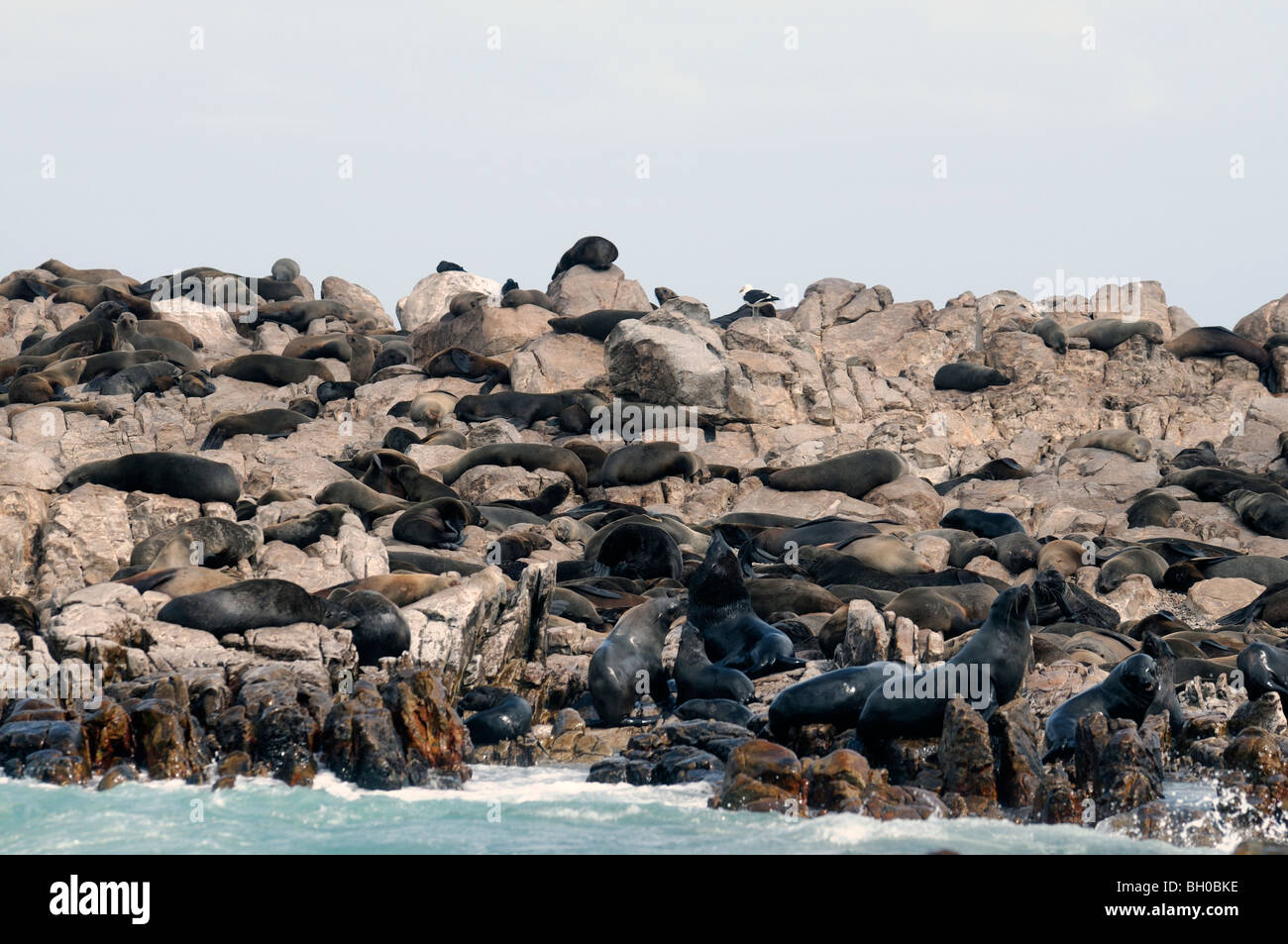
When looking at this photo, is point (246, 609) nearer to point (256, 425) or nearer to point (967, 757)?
point (967, 757)

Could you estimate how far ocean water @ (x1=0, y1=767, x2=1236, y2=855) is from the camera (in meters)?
6.64

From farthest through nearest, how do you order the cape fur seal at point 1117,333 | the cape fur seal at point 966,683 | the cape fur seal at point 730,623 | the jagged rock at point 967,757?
the cape fur seal at point 1117,333 < the cape fur seal at point 730,623 < the cape fur seal at point 966,683 < the jagged rock at point 967,757

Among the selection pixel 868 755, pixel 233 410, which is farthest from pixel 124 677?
pixel 233 410

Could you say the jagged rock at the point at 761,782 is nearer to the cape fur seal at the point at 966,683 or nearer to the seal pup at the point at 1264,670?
the cape fur seal at the point at 966,683

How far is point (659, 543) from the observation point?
1577 centimetres

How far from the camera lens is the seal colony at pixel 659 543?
8344 mm

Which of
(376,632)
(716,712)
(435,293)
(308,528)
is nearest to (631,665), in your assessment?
(716,712)

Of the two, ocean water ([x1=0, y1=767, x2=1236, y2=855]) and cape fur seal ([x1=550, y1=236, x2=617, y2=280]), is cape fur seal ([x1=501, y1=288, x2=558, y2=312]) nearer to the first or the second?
cape fur seal ([x1=550, y1=236, x2=617, y2=280])

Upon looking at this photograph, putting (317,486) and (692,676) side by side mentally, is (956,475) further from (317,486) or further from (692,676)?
(692,676)

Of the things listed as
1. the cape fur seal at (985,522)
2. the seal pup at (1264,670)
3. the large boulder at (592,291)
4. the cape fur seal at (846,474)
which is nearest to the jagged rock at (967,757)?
the seal pup at (1264,670)

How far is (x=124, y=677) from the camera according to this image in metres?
9.71

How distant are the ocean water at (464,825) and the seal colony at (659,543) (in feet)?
0.83

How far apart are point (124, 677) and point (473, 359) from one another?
60.8ft

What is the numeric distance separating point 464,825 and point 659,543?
8.70m
